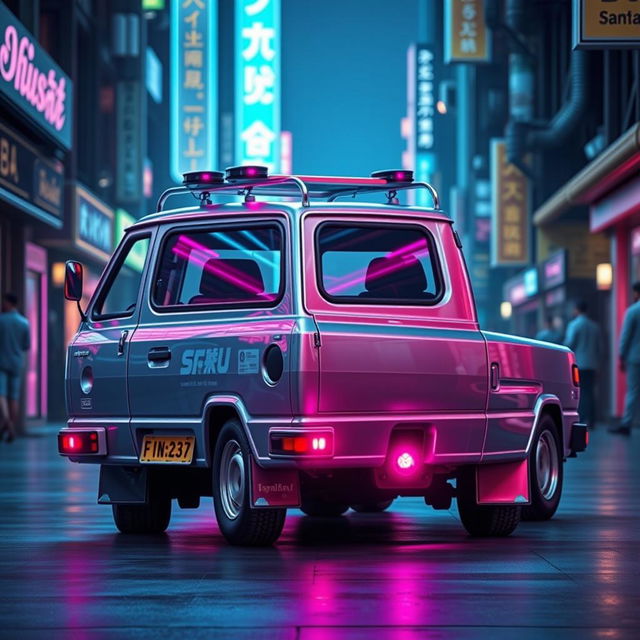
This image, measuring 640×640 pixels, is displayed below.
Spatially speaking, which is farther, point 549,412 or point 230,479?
point 549,412

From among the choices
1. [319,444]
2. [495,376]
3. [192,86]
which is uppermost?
[192,86]

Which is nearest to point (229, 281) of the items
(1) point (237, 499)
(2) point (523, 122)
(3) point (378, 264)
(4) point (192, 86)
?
(3) point (378, 264)

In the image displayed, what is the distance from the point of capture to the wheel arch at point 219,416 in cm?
940

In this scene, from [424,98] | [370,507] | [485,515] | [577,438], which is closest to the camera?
[485,515]

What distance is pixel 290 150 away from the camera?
91.2 meters

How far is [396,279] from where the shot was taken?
1012cm

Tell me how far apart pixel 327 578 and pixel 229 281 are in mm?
2384

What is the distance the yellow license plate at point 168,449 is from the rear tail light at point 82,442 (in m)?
0.41

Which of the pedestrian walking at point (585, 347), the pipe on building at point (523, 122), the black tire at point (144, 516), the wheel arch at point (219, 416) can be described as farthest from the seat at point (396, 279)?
Result: the pipe on building at point (523, 122)

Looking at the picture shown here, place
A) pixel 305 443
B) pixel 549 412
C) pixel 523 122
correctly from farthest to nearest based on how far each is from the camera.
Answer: pixel 523 122 < pixel 549 412 < pixel 305 443

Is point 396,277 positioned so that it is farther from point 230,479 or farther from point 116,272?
point 116,272

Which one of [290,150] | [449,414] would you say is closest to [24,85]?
[449,414]

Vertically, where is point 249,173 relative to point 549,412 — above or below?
above

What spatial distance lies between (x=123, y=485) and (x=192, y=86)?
38.6 metres
